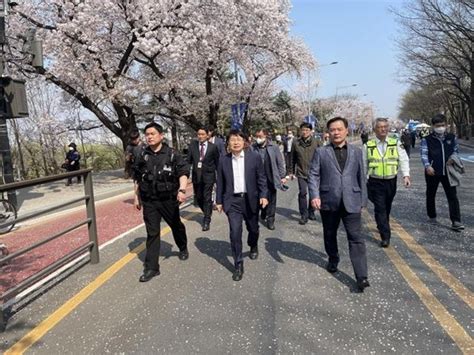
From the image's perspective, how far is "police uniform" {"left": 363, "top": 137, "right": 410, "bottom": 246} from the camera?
5.79 metres

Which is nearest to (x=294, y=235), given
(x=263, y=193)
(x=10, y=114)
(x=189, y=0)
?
(x=263, y=193)

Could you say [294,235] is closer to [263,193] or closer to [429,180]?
[263,193]

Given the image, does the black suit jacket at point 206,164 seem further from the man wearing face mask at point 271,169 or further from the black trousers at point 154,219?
the black trousers at point 154,219

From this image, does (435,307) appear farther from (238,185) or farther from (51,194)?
(51,194)

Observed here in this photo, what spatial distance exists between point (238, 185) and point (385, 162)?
6.99 ft

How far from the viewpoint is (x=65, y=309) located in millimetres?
4090

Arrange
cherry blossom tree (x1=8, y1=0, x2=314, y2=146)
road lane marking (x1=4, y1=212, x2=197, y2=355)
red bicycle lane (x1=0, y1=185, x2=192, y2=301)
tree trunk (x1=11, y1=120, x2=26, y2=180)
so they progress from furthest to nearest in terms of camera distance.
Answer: tree trunk (x1=11, y1=120, x2=26, y2=180) < cherry blossom tree (x1=8, y1=0, x2=314, y2=146) < red bicycle lane (x1=0, y1=185, x2=192, y2=301) < road lane marking (x1=4, y1=212, x2=197, y2=355)

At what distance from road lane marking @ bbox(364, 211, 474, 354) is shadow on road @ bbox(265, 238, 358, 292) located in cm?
60

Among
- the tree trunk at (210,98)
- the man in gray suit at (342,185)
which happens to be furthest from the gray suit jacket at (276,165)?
the tree trunk at (210,98)

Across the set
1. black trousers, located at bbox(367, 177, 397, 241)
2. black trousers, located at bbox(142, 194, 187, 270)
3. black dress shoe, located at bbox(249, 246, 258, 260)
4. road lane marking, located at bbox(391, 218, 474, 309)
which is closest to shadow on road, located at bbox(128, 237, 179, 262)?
black trousers, located at bbox(142, 194, 187, 270)

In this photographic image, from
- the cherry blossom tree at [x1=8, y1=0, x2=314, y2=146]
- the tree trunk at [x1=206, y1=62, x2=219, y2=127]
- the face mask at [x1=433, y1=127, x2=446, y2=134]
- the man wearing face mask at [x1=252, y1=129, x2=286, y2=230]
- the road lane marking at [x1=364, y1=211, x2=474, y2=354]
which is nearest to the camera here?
the road lane marking at [x1=364, y1=211, x2=474, y2=354]

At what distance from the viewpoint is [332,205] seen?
4.44 metres

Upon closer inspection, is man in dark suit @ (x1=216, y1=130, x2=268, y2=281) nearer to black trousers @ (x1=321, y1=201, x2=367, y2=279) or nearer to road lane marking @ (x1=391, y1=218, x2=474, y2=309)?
black trousers @ (x1=321, y1=201, x2=367, y2=279)

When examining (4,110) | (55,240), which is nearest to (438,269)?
(55,240)
